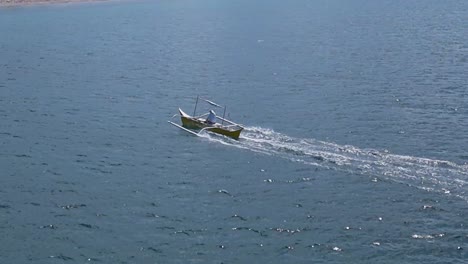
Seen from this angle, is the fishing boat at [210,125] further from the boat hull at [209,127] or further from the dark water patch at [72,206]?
the dark water patch at [72,206]

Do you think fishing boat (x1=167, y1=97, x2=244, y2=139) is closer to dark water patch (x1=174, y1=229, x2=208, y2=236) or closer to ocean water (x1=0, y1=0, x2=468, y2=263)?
ocean water (x1=0, y1=0, x2=468, y2=263)

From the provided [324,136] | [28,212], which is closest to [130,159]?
[28,212]

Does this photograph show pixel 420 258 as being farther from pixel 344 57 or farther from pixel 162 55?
pixel 162 55

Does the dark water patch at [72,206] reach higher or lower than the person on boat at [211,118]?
lower

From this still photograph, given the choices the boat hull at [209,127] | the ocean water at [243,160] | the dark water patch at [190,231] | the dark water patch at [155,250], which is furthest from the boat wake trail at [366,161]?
the dark water patch at [155,250]

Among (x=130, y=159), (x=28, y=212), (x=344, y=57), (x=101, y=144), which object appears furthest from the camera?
(x=344, y=57)

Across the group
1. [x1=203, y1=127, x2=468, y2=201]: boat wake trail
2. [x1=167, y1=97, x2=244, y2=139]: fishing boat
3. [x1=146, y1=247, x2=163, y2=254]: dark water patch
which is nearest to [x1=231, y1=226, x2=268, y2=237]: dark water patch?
[x1=146, y1=247, x2=163, y2=254]: dark water patch
